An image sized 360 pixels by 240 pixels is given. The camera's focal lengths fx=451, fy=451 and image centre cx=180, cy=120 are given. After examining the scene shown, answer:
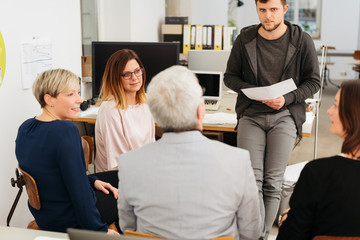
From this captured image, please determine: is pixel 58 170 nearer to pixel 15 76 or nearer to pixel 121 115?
pixel 121 115

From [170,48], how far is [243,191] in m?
2.27

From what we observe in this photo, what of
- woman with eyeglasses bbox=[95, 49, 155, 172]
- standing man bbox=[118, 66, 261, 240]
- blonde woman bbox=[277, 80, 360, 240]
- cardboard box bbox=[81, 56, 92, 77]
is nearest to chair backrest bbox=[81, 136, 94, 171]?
woman with eyeglasses bbox=[95, 49, 155, 172]

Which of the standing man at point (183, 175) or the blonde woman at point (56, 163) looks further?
the blonde woman at point (56, 163)

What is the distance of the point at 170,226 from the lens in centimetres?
136

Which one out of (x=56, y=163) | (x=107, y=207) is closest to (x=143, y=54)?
(x=107, y=207)

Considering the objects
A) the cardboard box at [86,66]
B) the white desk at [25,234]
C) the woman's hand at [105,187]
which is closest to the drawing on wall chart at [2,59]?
the woman's hand at [105,187]

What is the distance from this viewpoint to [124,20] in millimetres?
4785

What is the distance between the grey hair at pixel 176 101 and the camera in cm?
138

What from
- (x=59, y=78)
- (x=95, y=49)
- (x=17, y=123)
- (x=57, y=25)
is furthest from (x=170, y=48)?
(x=59, y=78)

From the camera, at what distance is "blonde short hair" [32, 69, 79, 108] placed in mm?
1992

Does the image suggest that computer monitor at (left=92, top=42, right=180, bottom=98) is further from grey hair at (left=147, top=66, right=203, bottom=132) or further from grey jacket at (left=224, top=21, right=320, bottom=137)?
grey hair at (left=147, top=66, right=203, bottom=132)

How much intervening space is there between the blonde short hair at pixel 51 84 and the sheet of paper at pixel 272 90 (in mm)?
983

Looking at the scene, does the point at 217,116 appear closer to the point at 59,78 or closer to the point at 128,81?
the point at 128,81

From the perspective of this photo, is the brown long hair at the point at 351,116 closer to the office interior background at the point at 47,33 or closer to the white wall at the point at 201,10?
the office interior background at the point at 47,33
